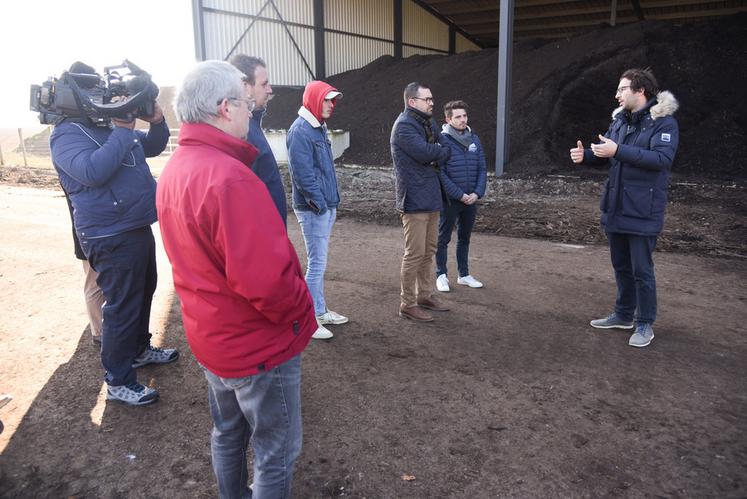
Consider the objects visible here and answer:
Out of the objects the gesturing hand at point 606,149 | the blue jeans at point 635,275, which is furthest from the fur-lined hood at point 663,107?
the blue jeans at point 635,275

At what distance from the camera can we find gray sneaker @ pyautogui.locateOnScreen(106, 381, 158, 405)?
3.28 metres

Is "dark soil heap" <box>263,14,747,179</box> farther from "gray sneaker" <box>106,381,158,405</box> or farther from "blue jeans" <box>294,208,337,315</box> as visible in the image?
"gray sneaker" <box>106,381,158,405</box>

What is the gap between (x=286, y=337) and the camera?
77.0 inches

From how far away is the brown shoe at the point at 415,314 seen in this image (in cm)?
459

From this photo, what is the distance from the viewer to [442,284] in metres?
5.32

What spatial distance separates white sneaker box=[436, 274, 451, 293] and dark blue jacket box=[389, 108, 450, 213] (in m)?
1.04

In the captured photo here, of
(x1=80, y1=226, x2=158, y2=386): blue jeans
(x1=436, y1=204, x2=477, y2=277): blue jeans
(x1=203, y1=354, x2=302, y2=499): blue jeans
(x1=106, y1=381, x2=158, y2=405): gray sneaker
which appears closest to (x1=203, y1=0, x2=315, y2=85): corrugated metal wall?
(x1=436, y1=204, x2=477, y2=277): blue jeans

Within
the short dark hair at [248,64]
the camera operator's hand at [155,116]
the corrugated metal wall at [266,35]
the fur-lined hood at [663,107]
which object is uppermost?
the corrugated metal wall at [266,35]

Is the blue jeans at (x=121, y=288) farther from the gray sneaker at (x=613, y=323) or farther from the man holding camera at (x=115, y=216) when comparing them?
the gray sneaker at (x=613, y=323)

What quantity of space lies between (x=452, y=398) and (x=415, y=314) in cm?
129

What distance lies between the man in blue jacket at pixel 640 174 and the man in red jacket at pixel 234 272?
2.78 metres

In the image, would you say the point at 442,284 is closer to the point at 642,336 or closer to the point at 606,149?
the point at 642,336

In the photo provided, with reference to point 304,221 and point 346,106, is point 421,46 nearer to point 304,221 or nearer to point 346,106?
point 346,106

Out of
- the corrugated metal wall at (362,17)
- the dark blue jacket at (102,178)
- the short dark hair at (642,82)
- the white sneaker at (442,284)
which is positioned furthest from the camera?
the corrugated metal wall at (362,17)
